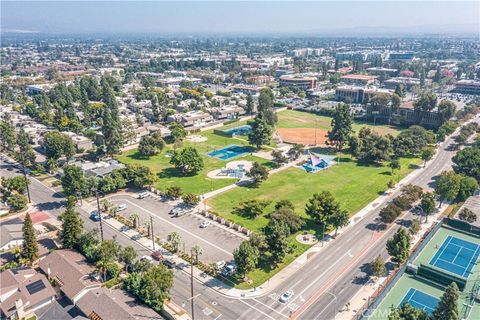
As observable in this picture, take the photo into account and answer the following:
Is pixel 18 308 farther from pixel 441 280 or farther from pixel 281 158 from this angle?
pixel 281 158

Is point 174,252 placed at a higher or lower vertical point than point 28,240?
lower

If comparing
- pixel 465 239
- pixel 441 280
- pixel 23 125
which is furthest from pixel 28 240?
pixel 23 125

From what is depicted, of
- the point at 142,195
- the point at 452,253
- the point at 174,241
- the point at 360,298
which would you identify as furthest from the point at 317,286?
the point at 142,195

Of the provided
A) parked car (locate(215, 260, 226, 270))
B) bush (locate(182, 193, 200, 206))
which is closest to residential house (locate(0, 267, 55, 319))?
parked car (locate(215, 260, 226, 270))

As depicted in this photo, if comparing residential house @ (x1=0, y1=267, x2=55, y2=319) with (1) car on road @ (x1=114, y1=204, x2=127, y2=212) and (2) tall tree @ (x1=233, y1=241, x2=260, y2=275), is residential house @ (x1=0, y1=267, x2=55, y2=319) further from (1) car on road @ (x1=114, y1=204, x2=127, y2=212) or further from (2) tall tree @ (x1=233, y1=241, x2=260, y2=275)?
(2) tall tree @ (x1=233, y1=241, x2=260, y2=275)

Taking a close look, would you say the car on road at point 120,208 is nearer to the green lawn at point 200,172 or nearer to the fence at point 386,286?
the green lawn at point 200,172
